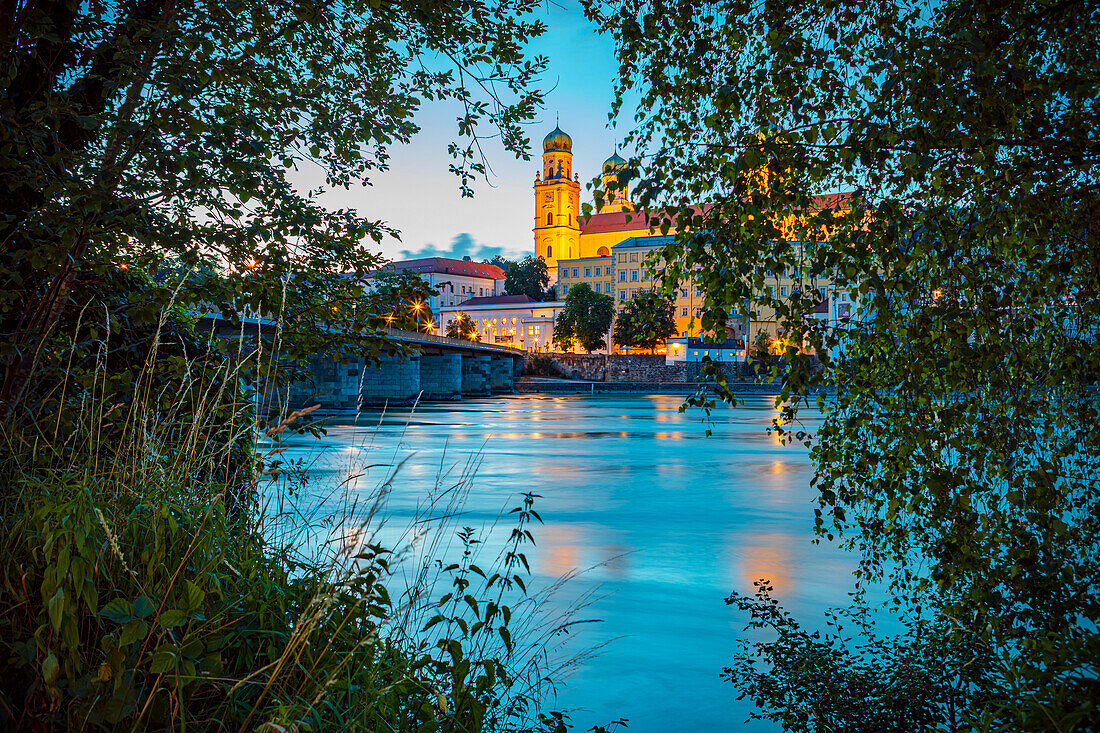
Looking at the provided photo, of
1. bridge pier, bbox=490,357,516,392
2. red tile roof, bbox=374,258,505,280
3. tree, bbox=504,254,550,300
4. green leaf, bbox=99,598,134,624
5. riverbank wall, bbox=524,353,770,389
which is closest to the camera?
green leaf, bbox=99,598,134,624

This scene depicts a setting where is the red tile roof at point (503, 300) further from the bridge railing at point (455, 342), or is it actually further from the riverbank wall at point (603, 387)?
the riverbank wall at point (603, 387)

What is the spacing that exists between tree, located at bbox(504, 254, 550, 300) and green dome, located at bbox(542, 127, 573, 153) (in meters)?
20.7

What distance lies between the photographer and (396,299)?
521cm

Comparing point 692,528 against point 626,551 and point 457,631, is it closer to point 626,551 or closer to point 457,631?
point 626,551

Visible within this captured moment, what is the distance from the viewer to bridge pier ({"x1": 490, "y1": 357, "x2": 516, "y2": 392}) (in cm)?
8088

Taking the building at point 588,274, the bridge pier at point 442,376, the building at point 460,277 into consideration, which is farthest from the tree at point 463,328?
the bridge pier at point 442,376

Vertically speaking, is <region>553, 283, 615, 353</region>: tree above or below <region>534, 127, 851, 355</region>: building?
below

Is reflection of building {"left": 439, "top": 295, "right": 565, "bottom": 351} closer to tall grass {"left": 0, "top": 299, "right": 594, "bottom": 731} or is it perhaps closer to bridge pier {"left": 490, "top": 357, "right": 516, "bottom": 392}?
bridge pier {"left": 490, "top": 357, "right": 516, "bottom": 392}

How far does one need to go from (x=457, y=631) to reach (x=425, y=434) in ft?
85.8

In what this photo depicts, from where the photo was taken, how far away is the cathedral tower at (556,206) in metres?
138

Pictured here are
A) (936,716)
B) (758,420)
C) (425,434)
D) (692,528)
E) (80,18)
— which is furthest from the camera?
(758,420)

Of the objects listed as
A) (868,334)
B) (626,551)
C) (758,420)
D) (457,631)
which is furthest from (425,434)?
(868,334)

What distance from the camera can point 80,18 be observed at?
16.2ft

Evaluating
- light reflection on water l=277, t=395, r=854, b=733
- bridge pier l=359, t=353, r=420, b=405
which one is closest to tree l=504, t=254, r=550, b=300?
bridge pier l=359, t=353, r=420, b=405
